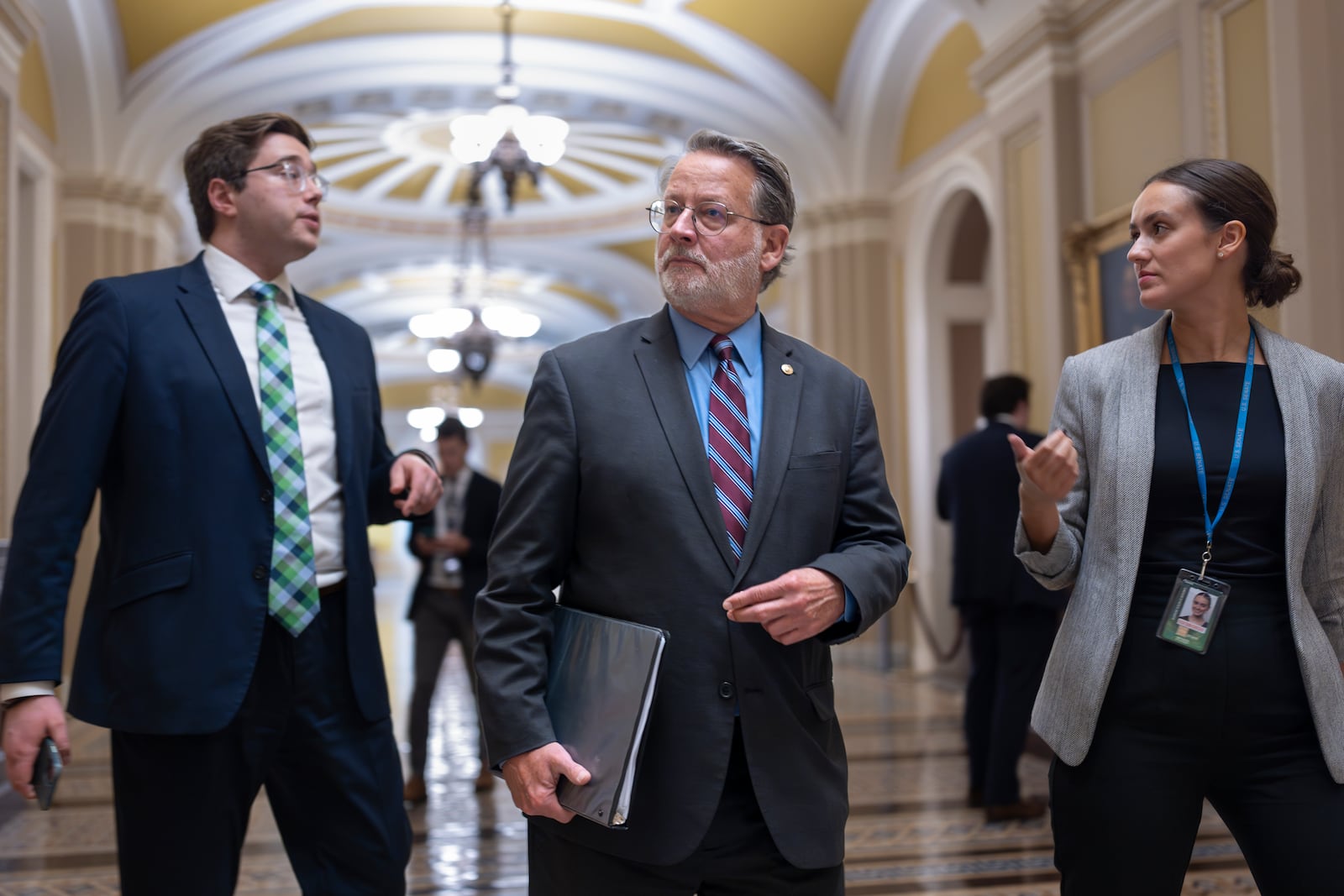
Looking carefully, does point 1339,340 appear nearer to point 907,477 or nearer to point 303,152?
point 303,152

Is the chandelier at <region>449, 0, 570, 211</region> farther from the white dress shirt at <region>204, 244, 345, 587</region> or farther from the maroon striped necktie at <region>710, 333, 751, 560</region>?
the maroon striped necktie at <region>710, 333, 751, 560</region>

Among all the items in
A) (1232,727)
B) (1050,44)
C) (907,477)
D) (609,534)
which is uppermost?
(1050,44)

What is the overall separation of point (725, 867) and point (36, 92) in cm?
892

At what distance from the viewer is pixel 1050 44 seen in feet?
22.9

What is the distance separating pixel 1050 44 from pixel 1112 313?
1.65m

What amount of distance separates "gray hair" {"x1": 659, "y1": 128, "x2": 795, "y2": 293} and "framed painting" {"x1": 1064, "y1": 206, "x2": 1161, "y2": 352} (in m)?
4.47

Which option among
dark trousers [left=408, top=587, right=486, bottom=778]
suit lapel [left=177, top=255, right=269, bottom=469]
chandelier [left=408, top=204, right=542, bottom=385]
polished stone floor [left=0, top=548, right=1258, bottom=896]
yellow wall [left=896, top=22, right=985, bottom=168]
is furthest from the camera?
chandelier [left=408, top=204, right=542, bottom=385]

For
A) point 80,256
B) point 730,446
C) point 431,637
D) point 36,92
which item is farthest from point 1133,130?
point 80,256

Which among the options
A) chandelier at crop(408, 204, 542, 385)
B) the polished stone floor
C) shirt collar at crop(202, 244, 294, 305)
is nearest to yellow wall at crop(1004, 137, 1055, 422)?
the polished stone floor

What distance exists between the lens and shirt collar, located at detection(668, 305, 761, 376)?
78.9 inches

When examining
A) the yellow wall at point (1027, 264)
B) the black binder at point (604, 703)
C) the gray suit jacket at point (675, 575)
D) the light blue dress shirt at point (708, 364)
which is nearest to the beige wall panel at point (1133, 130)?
the yellow wall at point (1027, 264)

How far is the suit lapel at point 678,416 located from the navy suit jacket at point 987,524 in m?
3.44

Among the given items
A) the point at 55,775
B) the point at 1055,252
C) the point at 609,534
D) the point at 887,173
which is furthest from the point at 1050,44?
the point at 55,775

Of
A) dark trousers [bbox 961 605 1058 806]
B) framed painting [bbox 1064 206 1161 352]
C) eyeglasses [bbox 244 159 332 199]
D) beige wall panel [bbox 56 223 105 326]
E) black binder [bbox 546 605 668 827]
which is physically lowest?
dark trousers [bbox 961 605 1058 806]
